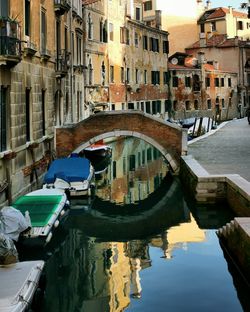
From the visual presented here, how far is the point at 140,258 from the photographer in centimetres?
888

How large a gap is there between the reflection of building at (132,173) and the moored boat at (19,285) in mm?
7740

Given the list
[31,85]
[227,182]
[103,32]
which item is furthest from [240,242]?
[103,32]

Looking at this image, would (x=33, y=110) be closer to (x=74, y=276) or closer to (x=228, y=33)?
(x=74, y=276)

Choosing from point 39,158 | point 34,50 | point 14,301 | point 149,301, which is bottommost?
point 149,301

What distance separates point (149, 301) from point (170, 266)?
1.58m

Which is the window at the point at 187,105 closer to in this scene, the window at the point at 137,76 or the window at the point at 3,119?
the window at the point at 137,76

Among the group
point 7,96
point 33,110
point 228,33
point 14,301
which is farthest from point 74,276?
point 228,33

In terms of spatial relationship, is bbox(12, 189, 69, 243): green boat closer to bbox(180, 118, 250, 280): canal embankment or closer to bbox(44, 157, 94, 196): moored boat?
bbox(44, 157, 94, 196): moored boat

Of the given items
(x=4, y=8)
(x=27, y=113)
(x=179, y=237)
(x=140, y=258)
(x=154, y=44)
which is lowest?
(x=140, y=258)

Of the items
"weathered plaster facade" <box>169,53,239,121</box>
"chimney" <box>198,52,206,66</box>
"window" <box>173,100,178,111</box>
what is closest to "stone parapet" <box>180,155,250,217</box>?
"window" <box>173,100,178,111</box>

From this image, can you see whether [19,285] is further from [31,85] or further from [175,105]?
[175,105]

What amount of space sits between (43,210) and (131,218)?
10.6 feet

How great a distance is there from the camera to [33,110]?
13.1m

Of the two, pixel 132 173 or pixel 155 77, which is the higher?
pixel 155 77
